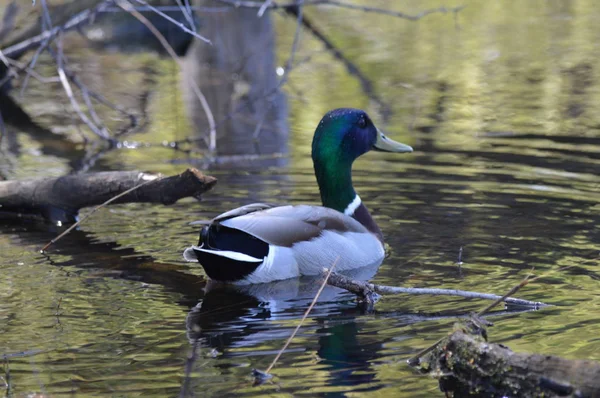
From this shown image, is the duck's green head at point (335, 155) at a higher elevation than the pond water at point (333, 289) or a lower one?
higher

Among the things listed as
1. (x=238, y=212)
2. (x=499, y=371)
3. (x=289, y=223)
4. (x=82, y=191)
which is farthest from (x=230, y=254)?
(x=499, y=371)

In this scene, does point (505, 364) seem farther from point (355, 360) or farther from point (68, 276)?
point (68, 276)

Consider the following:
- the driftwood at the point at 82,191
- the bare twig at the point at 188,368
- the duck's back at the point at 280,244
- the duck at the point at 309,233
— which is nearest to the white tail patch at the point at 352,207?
the duck at the point at 309,233

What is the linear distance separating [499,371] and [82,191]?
14.3 feet

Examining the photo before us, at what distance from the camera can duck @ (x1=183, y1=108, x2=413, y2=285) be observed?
255 inches

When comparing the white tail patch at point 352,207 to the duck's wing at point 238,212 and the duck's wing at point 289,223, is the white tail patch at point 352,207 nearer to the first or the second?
the duck's wing at point 289,223

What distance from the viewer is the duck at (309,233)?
21.3ft

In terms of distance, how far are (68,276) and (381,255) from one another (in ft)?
6.70

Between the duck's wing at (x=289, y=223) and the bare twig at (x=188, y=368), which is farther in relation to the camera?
the duck's wing at (x=289, y=223)

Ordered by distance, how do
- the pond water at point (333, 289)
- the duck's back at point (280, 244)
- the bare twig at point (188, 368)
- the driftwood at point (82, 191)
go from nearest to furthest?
1. the bare twig at point (188, 368)
2. the pond water at point (333, 289)
3. the duck's back at point (280, 244)
4. the driftwood at point (82, 191)

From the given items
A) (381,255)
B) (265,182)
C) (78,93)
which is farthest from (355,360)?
(78,93)

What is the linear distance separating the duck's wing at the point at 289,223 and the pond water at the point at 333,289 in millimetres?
315

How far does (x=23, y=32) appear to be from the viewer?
521 inches

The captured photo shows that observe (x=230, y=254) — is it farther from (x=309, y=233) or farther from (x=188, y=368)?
(x=188, y=368)
